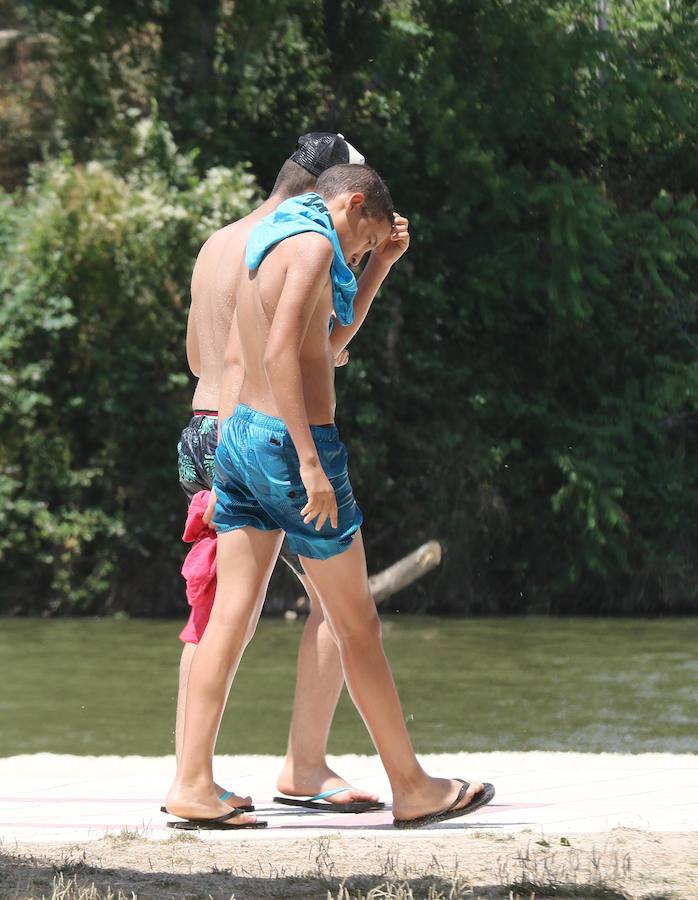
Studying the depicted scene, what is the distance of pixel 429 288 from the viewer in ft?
54.3

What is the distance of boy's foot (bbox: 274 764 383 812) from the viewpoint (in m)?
4.99

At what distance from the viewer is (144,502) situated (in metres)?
16.3

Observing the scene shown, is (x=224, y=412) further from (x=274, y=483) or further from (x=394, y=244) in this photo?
(x=394, y=244)

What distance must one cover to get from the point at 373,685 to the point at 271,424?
0.80m

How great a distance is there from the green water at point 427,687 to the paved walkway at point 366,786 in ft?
4.61

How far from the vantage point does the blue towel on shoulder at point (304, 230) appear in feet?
14.6

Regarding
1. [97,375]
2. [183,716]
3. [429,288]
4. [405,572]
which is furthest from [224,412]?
[429,288]

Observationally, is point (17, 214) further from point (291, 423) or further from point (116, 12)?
point (291, 423)

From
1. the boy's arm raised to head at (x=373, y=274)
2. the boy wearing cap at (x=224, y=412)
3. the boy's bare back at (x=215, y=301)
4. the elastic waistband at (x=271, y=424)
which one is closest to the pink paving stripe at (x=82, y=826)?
the boy wearing cap at (x=224, y=412)

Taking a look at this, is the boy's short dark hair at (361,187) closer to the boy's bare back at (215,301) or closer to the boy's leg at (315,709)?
the boy's bare back at (215,301)

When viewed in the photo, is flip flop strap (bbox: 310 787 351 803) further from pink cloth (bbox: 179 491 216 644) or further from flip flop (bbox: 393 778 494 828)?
pink cloth (bbox: 179 491 216 644)

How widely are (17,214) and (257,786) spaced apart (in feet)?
37.4

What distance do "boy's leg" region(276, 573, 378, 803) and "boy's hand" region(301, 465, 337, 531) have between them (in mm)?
659

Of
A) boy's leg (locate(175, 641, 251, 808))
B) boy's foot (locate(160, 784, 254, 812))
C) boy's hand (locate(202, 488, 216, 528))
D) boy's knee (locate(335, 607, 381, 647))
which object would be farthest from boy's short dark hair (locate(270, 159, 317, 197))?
boy's foot (locate(160, 784, 254, 812))
